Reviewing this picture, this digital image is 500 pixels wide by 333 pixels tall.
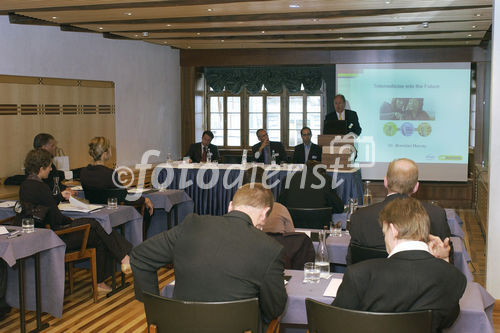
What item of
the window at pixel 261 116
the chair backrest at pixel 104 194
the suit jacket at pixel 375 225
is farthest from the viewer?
the window at pixel 261 116

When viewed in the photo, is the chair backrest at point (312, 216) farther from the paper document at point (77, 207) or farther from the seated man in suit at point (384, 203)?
the seated man in suit at point (384, 203)

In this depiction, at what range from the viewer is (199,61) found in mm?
13312

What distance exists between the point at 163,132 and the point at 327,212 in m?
7.23

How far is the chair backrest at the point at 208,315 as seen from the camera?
8.87 ft

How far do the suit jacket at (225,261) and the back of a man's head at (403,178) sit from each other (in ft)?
4.29

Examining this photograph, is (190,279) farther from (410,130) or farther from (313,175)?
(410,130)

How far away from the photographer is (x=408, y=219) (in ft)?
8.45

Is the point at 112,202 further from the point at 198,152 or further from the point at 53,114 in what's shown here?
the point at 198,152

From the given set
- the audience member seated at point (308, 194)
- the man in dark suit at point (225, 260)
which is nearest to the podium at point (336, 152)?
the audience member seated at point (308, 194)

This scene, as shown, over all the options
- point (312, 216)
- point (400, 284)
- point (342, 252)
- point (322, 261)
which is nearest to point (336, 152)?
point (312, 216)

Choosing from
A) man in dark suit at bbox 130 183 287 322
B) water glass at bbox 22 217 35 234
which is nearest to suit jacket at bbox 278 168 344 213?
water glass at bbox 22 217 35 234

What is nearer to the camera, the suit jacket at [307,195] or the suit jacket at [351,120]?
the suit jacket at [307,195]

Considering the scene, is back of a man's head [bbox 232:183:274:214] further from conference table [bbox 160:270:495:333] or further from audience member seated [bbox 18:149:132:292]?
audience member seated [bbox 18:149:132:292]

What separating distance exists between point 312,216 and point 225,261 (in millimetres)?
3629
